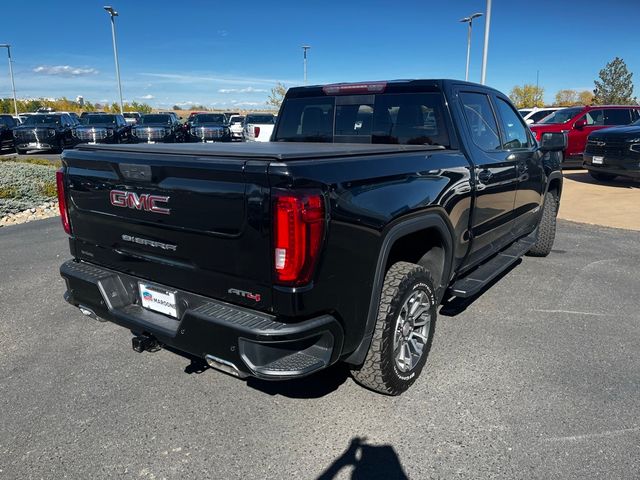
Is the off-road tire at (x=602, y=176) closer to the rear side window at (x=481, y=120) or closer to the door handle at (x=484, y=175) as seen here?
the rear side window at (x=481, y=120)

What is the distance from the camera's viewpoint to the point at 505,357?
3.57m

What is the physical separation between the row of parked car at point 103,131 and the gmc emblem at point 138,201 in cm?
1560

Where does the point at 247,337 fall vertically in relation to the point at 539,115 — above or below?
below

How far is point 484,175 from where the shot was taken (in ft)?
12.4

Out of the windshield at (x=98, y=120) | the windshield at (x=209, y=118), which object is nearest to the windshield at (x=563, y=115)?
the windshield at (x=209, y=118)

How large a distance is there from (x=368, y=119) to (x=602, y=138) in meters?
9.42

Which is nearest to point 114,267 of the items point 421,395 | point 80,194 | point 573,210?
point 80,194

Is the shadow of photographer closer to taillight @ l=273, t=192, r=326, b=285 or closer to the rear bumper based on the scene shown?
the rear bumper

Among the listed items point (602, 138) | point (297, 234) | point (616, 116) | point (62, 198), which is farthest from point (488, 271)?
point (616, 116)

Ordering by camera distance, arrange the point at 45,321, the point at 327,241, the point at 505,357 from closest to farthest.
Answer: the point at 327,241 → the point at 505,357 → the point at 45,321

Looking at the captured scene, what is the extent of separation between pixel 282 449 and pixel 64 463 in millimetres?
1090

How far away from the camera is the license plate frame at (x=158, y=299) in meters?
2.70

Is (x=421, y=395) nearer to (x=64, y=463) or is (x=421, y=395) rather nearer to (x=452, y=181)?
(x=452, y=181)

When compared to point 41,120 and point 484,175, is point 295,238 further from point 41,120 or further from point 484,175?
point 41,120
